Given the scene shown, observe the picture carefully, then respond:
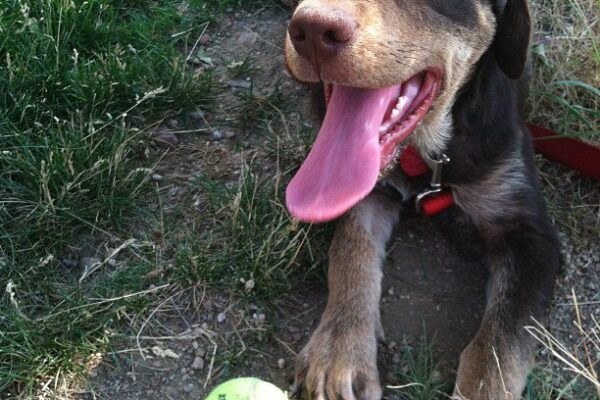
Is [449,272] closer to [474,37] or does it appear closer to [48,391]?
[474,37]

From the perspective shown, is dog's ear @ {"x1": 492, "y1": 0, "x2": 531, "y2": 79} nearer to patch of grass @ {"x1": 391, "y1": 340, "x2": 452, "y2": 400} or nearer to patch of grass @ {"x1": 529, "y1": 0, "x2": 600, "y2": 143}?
patch of grass @ {"x1": 529, "y1": 0, "x2": 600, "y2": 143}

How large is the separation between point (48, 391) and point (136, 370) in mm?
314

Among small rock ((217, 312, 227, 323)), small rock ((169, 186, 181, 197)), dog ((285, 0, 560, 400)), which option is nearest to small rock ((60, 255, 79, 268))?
small rock ((169, 186, 181, 197))

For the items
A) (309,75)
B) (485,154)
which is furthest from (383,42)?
(485,154)

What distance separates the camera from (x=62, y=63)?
3.85m

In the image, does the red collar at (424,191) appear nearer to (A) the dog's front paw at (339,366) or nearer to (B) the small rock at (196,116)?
(A) the dog's front paw at (339,366)

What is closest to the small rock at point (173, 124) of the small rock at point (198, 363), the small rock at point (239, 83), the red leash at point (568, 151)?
the small rock at point (239, 83)

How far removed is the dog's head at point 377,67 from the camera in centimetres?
255

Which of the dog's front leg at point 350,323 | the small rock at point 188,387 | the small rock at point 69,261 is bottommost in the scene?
the small rock at point 188,387

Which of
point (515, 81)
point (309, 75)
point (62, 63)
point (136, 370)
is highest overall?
point (309, 75)

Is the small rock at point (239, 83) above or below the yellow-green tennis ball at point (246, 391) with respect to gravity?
below

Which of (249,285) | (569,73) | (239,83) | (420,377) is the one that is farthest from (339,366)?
(569,73)

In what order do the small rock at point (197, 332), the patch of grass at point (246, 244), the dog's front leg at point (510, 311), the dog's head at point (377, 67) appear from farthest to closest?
the patch of grass at point (246, 244), the small rock at point (197, 332), the dog's front leg at point (510, 311), the dog's head at point (377, 67)

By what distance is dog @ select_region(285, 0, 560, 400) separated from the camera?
267cm
